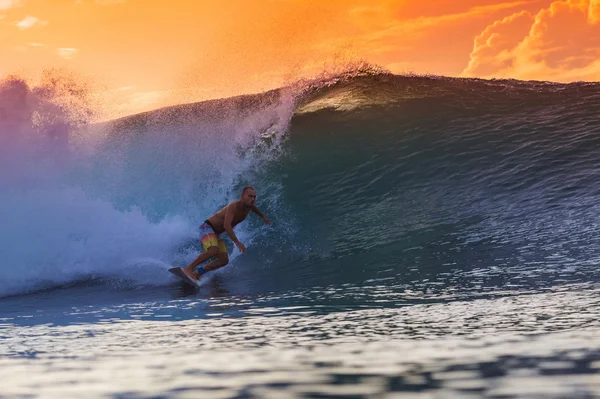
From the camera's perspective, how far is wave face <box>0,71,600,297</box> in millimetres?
8664

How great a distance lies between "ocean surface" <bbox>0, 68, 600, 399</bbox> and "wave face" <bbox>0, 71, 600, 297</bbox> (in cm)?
5

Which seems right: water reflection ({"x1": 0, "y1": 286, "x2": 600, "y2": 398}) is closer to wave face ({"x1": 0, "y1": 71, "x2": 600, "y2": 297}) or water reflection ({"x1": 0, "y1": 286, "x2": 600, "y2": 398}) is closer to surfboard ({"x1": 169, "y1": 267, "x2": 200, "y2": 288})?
wave face ({"x1": 0, "y1": 71, "x2": 600, "y2": 297})

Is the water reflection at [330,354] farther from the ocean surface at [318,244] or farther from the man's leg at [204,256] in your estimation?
the man's leg at [204,256]

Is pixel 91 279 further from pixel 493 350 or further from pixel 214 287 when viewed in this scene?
pixel 493 350

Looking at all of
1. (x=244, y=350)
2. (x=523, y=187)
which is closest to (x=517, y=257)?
(x=523, y=187)

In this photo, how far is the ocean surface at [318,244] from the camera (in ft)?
10.3

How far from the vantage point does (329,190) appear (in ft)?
45.8

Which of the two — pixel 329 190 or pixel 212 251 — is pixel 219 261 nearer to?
pixel 212 251

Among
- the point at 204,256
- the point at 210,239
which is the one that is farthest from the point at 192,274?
the point at 210,239

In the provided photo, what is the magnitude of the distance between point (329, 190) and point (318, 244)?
350 cm

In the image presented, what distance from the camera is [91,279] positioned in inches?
371

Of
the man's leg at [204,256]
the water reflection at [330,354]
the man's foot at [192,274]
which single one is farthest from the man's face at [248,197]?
the water reflection at [330,354]

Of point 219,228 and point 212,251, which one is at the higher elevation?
point 219,228

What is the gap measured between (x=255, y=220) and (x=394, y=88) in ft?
32.2
